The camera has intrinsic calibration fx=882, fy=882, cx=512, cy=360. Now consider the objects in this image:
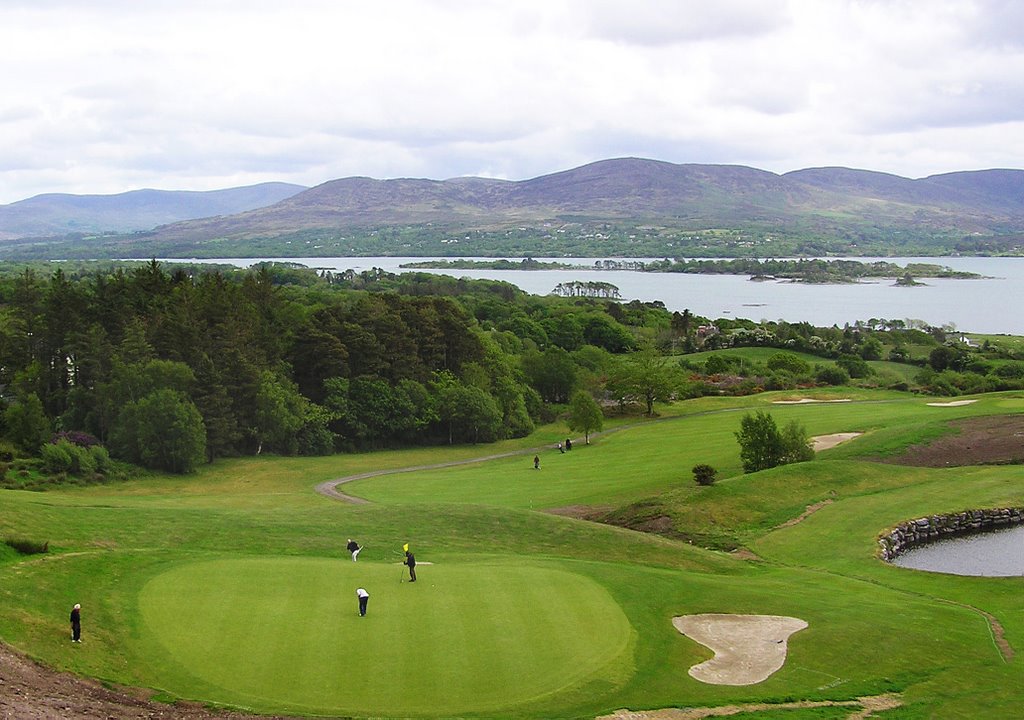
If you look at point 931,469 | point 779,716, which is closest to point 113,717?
point 779,716

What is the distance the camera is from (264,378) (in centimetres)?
6900

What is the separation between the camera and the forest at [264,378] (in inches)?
Answer: 2311

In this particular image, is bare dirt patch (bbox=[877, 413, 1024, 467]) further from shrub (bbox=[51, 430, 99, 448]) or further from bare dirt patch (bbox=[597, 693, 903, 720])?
shrub (bbox=[51, 430, 99, 448])

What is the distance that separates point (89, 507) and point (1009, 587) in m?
36.3

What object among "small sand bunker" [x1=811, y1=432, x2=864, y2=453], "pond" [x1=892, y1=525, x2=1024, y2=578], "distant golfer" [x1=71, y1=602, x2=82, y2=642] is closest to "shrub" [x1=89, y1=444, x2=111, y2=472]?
"distant golfer" [x1=71, y1=602, x2=82, y2=642]

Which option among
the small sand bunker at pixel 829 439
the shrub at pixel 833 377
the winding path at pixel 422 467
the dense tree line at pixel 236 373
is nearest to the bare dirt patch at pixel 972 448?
the small sand bunker at pixel 829 439

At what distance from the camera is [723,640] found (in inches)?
965

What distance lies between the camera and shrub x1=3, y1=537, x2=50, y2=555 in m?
26.3

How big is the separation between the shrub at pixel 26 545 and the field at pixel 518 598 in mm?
547

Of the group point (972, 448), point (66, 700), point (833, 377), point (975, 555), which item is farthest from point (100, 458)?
point (833, 377)

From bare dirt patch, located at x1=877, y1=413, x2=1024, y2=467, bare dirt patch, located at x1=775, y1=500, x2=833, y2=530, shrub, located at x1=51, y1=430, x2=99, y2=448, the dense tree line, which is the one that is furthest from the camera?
the dense tree line

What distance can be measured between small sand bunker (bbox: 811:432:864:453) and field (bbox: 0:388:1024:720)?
6.32m

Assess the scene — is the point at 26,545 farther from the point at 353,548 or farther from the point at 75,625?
the point at 353,548

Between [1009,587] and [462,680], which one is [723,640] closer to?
[462,680]
